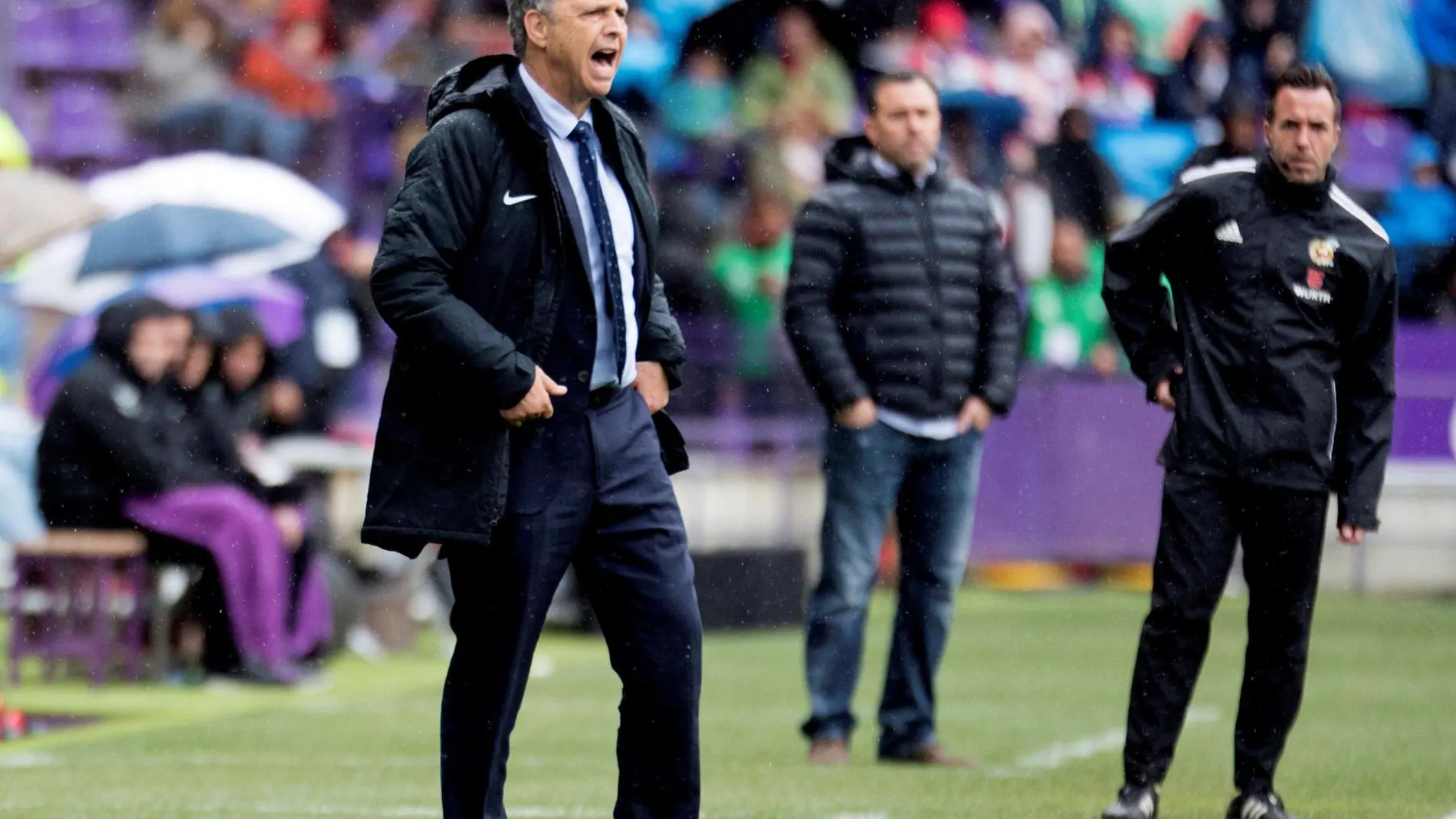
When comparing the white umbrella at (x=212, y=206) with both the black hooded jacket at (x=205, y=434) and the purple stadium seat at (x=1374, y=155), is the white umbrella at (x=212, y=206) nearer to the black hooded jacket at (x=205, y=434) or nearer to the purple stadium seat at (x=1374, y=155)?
the black hooded jacket at (x=205, y=434)

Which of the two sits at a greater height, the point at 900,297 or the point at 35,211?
the point at 35,211

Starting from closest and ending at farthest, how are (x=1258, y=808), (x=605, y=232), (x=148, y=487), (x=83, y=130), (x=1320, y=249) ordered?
(x=605, y=232), (x=1320, y=249), (x=1258, y=808), (x=148, y=487), (x=83, y=130)

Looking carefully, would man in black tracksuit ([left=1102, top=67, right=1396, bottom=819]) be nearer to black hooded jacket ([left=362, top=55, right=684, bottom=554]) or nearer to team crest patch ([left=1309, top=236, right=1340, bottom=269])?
team crest patch ([left=1309, top=236, right=1340, bottom=269])

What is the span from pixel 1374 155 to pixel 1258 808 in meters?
13.8

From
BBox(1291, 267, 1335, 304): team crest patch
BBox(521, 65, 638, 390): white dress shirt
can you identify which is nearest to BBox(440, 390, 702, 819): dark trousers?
BBox(521, 65, 638, 390): white dress shirt

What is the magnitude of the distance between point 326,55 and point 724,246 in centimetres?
428

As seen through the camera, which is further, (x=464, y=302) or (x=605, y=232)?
(x=605, y=232)

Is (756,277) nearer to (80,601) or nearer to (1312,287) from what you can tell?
(80,601)

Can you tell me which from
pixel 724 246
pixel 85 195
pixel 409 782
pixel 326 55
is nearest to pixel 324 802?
pixel 409 782

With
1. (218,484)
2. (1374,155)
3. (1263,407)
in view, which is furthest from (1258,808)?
(1374,155)

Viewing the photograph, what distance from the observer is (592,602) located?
5922 mm

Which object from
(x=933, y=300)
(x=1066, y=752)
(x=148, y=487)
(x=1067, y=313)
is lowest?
(x=1066, y=752)

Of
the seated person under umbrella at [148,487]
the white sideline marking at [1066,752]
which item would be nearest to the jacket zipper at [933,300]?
the white sideline marking at [1066,752]

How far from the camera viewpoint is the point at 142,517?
42.0ft
